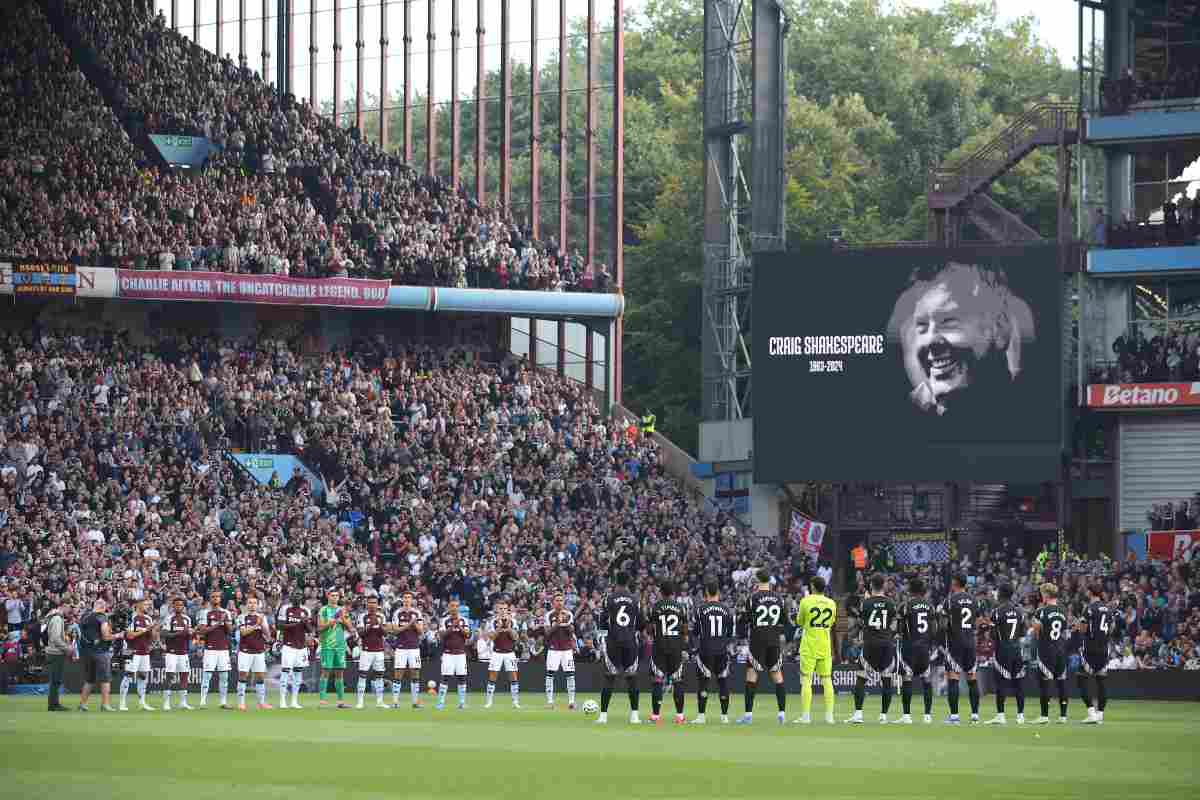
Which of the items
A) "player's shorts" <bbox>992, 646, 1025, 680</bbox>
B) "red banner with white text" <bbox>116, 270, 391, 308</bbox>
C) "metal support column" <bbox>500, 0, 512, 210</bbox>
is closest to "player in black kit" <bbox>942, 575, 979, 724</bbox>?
"player's shorts" <bbox>992, 646, 1025, 680</bbox>

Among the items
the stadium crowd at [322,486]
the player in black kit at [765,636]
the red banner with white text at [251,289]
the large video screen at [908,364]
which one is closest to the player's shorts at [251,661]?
the stadium crowd at [322,486]

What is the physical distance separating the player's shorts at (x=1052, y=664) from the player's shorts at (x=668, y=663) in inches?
247

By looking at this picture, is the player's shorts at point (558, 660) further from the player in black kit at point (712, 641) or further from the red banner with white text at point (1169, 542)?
the red banner with white text at point (1169, 542)

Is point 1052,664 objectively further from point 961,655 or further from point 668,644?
point 668,644

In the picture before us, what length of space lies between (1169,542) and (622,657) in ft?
84.2

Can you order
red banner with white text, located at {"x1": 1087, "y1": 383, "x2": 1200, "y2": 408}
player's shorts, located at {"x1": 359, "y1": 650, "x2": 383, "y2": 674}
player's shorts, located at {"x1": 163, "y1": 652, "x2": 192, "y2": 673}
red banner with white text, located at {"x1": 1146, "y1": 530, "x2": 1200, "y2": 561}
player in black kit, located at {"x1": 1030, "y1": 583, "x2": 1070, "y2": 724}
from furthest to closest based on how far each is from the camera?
1. red banner with white text, located at {"x1": 1087, "y1": 383, "x2": 1200, "y2": 408}
2. red banner with white text, located at {"x1": 1146, "y1": 530, "x2": 1200, "y2": 561}
3. player's shorts, located at {"x1": 359, "y1": 650, "x2": 383, "y2": 674}
4. player's shorts, located at {"x1": 163, "y1": 652, "x2": 192, "y2": 673}
5. player in black kit, located at {"x1": 1030, "y1": 583, "x2": 1070, "y2": 724}

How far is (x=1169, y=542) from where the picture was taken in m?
55.1

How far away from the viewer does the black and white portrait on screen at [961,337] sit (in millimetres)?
56125

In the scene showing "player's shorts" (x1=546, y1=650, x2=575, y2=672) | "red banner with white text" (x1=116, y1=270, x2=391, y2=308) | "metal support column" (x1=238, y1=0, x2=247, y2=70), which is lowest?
"player's shorts" (x1=546, y1=650, x2=575, y2=672)

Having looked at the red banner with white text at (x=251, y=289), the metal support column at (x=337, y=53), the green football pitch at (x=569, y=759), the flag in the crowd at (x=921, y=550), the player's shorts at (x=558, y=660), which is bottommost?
the green football pitch at (x=569, y=759)

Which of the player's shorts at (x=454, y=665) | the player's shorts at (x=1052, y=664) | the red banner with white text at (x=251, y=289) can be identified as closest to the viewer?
the player's shorts at (x=1052, y=664)

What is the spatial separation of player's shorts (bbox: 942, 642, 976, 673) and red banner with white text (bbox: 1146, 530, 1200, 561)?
69.7ft

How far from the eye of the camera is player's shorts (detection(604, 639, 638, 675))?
34.0 metres

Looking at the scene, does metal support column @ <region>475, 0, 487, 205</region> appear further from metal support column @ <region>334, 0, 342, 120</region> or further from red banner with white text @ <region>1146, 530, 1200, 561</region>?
red banner with white text @ <region>1146, 530, 1200, 561</region>
